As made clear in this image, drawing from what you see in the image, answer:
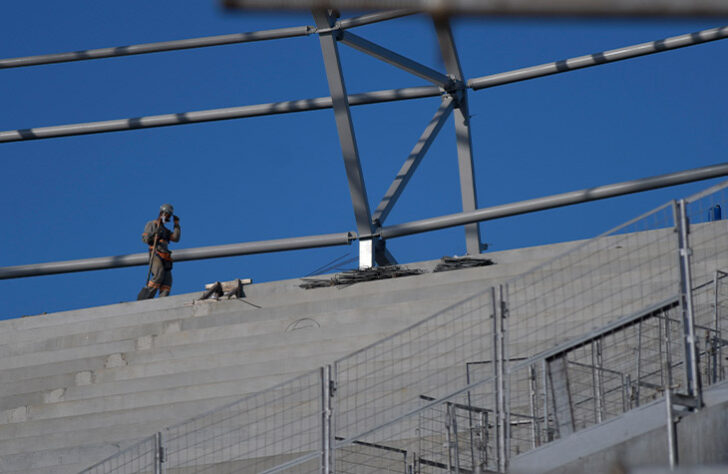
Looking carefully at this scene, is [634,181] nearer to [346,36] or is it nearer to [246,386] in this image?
[346,36]

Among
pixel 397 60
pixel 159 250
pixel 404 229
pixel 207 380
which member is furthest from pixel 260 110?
pixel 207 380

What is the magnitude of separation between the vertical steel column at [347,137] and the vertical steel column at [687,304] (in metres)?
12.8

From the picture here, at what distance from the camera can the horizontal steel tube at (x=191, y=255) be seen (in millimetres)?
20016

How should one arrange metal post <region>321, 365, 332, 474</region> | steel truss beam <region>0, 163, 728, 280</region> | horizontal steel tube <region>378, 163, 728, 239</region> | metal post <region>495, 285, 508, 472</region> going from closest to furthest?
metal post <region>495, 285, 508, 472</region> < metal post <region>321, 365, 332, 474</region> < horizontal steel tube <region>378, 163, 728, 239</region> < steel truss beam <region>0, 163, 728, 280</region>

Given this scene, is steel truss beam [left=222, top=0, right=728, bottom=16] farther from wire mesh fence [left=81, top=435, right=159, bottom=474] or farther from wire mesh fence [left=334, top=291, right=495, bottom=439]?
wire mesh fence [left=81, top=435, right=159, bottom=474]

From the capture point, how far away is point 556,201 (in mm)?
18547

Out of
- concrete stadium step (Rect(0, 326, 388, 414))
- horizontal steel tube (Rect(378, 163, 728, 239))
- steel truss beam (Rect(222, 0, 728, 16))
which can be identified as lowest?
concrete stadium step (Rect(0, 326, 388, 414))

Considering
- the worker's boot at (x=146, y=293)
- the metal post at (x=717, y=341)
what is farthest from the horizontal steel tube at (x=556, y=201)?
the metal post at (x=717, y=341)

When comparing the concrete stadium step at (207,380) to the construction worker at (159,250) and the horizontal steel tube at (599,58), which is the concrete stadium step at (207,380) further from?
the horizontal steel tube at (599,58)

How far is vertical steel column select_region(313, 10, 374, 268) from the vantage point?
1891 cm

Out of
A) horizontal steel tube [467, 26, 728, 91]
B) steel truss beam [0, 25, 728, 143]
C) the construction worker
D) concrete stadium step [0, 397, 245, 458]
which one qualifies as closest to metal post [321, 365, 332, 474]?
concrete stadium step [0, 397, 245, 458]

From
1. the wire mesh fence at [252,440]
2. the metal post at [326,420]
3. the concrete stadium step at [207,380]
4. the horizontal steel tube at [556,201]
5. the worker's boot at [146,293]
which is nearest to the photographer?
the metal post at [326,420]

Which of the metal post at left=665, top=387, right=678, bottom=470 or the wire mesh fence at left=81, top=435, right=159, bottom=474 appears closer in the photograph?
the metal post at left=665, top=387, right=678, bottom=470

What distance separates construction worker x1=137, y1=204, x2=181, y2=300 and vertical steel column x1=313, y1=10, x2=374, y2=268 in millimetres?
3615
